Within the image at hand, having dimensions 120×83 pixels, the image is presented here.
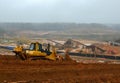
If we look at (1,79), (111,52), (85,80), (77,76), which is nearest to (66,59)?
(77,76)

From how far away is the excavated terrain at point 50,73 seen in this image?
1330 centimetres

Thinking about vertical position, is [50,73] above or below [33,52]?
below

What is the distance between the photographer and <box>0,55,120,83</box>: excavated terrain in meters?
13.3

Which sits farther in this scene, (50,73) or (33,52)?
(33,52)

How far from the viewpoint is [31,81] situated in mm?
12742

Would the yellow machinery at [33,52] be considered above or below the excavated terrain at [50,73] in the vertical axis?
above

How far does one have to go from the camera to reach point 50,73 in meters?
14.8

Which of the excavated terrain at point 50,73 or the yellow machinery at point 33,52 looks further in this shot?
the yellow machinery at point 33,52

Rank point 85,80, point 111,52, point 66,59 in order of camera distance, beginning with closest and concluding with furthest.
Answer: point 85,80, point 66,59, point 111,52

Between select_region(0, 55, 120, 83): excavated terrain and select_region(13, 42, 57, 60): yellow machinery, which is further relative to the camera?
select_region(13, 42, 57, 60): yellow machinery

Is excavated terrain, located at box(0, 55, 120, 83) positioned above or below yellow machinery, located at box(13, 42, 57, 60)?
below

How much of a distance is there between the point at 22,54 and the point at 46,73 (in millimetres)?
4495

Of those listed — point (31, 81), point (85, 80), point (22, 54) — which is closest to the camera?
point (31, 81)

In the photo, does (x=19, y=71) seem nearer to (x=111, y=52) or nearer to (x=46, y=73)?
(x=46, y=73)
